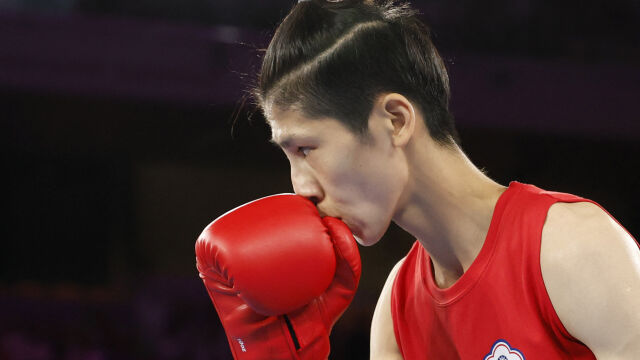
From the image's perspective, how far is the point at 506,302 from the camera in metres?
1.36

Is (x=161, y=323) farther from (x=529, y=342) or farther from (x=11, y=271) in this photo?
(x=529, y=342)

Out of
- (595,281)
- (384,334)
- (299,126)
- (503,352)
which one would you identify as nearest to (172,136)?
(384,334)

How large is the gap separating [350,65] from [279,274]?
0.45 metres

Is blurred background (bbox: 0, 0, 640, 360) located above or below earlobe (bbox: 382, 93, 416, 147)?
below

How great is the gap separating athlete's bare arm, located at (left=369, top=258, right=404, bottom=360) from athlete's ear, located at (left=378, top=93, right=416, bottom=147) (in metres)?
0.50

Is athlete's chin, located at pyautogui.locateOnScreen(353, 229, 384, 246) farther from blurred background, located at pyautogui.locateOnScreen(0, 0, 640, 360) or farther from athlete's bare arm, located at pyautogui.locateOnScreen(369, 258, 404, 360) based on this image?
blurred background, located at pyautogui.locateOnScreen(0, 0, 640, 360)

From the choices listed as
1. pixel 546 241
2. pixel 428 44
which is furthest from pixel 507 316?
pixel 428 44

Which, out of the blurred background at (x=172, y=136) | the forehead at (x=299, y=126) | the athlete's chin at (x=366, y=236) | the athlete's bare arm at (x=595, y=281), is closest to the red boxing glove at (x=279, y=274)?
the athlete's chin at (x=366, y=236)

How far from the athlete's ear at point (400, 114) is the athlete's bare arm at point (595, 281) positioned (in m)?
0.34

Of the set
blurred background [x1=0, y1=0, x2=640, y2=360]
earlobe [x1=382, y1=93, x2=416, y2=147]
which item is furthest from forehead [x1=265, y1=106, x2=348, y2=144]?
blurred background [x1=0, y1=0, x2=640, y2=360]

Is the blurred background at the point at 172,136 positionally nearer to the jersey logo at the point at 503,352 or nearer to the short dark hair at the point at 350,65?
the short dark hair at the point at 350,65

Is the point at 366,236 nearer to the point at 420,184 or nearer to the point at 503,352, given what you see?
the point at 420,184

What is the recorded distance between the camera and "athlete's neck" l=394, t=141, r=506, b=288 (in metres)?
1.46

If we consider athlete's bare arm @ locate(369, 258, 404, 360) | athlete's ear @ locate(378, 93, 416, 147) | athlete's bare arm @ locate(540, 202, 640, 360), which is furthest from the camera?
athlete's bare arm @ locate(369, 258, 404, 360)
